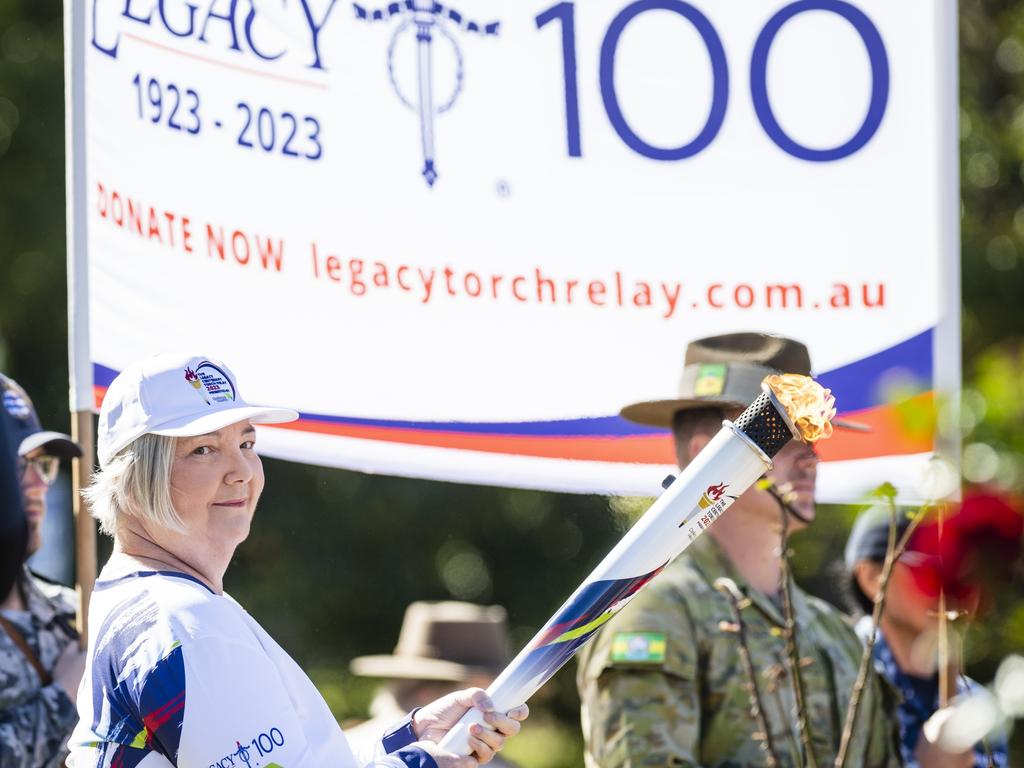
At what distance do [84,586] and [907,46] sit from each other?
2.55m

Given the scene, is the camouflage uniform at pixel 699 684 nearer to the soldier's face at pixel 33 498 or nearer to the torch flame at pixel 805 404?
the torch flame at pixel 805 404

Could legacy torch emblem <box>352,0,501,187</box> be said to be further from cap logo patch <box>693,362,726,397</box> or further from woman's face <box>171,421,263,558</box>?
woman's face <box>171,421,263,558</box>

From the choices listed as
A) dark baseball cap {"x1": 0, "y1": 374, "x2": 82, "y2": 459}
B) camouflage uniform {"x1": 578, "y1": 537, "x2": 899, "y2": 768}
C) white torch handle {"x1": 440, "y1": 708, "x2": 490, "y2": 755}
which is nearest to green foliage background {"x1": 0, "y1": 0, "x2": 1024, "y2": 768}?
dark baseball cap {"x1": 0, "y1": 374, "x2": 82, "y2": 459}

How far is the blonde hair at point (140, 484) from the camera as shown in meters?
2.86

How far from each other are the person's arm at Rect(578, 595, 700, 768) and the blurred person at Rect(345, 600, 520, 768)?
1.05 meters

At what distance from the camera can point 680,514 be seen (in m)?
2.96

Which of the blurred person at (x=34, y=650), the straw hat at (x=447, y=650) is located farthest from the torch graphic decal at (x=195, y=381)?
the straw hat at (x=447, y=650)

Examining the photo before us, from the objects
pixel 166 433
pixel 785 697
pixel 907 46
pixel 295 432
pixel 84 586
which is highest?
pixel 907 46

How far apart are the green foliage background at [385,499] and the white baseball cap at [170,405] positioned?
853 centimetres

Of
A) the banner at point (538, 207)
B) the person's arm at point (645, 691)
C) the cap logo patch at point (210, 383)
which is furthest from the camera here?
the banner at point (538, 207)

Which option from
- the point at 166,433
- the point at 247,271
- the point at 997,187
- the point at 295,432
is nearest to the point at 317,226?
the point at 247,271

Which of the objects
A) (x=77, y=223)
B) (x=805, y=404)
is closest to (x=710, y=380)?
(x=805, y=404)

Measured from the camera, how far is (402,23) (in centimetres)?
469

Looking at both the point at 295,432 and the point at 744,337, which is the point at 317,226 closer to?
the point at 295,432
